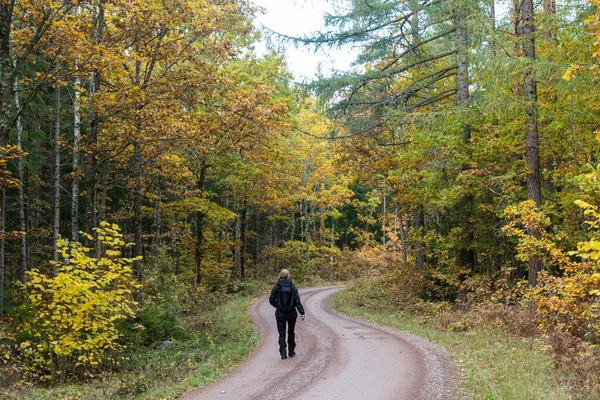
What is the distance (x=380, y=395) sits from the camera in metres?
6.87

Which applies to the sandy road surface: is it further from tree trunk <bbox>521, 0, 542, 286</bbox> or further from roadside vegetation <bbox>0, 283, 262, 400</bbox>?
tree trunk <bbox>521, 0, 542, 286</bbox>

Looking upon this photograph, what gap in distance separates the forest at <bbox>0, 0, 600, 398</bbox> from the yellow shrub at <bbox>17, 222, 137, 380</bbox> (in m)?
0.05

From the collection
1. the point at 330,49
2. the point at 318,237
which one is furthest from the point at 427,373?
the point at 318,237

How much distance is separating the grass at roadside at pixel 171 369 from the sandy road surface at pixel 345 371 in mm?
497

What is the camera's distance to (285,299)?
1005 centimetres

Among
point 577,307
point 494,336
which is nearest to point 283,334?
point 494,336

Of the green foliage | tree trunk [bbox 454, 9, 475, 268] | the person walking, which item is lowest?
the green foliage

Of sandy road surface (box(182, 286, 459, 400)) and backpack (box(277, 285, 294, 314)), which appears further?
backpack (box(277, 285, 294, 314))

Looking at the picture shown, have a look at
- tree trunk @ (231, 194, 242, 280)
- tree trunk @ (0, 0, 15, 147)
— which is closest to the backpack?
tree trunk @ (0, 0, 15, 147)

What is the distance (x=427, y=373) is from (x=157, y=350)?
809 cm

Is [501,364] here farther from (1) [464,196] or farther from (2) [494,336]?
(1) [464,196]

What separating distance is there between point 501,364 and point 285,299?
4540 millimetres

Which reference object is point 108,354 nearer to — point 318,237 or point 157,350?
point 157,350

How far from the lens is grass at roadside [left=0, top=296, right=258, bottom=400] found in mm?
8047
